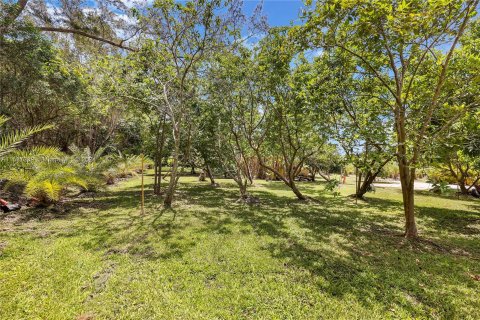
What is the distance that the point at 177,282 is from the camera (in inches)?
158

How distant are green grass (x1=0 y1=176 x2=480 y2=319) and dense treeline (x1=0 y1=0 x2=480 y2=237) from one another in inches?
55.8

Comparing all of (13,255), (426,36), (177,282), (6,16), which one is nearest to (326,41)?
(426,36)

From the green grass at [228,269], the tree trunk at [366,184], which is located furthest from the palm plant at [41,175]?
the tree trunk at [366,184]

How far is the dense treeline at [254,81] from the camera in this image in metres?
5.32

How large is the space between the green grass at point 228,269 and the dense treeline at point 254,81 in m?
1.42

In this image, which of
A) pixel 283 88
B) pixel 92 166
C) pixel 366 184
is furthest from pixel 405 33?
pixel 92 166

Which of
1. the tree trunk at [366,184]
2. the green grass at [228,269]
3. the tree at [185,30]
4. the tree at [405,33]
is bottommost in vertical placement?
the green grass at [228,269]

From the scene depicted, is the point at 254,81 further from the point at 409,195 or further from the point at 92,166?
the point at 92,166

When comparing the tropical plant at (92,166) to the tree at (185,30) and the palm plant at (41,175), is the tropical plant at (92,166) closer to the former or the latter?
the palm plant at (41,175)

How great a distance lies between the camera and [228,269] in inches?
178

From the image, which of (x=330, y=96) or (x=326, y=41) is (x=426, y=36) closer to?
(x=326, y=41)

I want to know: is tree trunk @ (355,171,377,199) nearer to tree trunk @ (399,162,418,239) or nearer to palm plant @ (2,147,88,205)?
tree trunk @ (399,162,418,239)

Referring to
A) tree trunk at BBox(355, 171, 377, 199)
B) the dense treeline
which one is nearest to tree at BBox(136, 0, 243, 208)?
the dense treeline

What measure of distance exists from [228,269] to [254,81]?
8.61 metres
